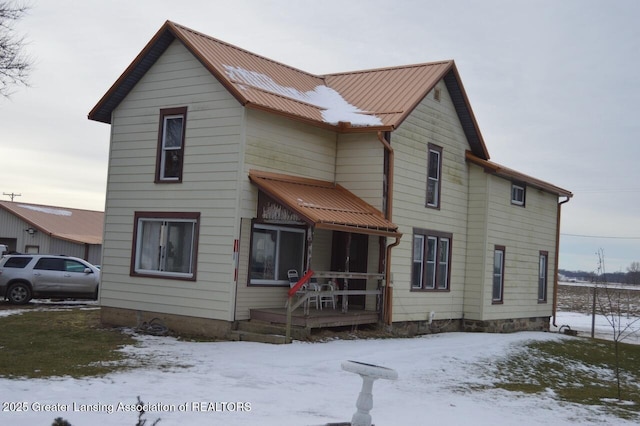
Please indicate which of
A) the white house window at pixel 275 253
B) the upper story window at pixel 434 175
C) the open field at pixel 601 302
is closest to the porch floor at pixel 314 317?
the white house window at pixel 275 253

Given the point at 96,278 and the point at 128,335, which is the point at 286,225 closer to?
the point at 128,335

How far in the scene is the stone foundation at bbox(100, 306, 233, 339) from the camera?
16.3 meters

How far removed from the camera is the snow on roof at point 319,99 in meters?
17.9

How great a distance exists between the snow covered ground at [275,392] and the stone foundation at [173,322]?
3.36ft

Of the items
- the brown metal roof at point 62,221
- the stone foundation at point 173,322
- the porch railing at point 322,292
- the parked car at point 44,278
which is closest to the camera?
the porch railing at point 322,292

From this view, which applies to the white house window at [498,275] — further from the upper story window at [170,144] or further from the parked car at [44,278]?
the parked car at [44,278]

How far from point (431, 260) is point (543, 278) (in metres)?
7.41

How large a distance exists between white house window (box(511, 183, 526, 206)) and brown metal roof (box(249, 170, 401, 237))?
288 inches

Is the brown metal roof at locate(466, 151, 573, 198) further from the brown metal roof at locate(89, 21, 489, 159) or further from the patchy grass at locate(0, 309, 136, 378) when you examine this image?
the patchy grass at locate(0, 309, 136, 378)

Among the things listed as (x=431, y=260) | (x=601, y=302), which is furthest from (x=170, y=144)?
(x=601, y=302)

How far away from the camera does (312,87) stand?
2106 cm

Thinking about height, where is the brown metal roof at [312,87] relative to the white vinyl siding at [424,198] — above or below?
above

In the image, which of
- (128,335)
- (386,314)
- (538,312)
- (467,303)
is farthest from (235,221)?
(538,312)

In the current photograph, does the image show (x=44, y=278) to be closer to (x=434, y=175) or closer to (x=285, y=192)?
(x=285, y=192)
